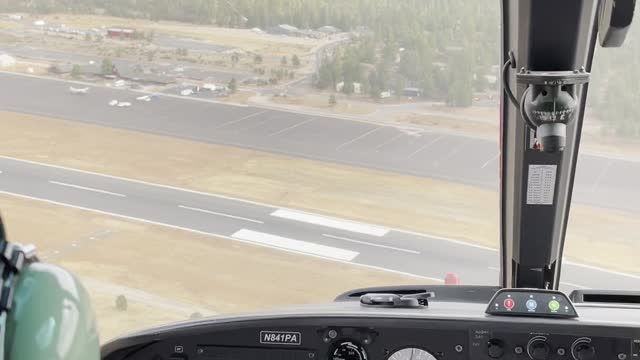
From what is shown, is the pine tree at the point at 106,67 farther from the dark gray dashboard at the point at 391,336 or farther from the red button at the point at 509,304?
the red button at the point at 509,304

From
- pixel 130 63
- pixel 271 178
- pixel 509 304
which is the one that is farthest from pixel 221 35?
pixel 509 304

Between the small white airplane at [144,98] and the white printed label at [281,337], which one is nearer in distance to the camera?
the white printed label at [281,337]

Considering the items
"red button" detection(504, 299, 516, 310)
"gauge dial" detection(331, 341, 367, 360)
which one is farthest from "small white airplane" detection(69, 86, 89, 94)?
"red button" detection(504, 299, 516, 310)

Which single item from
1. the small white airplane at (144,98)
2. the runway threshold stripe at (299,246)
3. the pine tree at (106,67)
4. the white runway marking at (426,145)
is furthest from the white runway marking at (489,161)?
the pine tree at (106,67)

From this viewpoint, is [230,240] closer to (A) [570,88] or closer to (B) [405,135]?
(B) [405,135]

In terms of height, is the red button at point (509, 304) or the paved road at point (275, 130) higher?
the paved road at point (275, 130)

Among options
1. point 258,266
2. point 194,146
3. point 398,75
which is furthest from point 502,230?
point 194,146

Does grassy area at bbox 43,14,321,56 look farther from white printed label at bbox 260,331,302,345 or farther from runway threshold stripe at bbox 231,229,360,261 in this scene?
white printed label at bbox 260,331,302,345

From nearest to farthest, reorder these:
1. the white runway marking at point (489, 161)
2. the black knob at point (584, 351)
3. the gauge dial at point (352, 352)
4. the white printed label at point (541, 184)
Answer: the black knob at point (584, 351)
the gauge dial at point (352, 352)
the white printed label at point (541, 184)
the white runway marking at point (489, 161)

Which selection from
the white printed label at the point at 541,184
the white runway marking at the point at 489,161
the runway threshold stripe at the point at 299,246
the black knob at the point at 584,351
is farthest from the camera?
the runway threshold stripe at the point at 299,246
